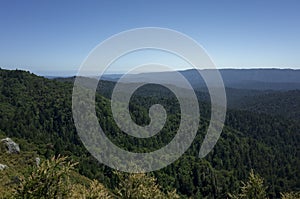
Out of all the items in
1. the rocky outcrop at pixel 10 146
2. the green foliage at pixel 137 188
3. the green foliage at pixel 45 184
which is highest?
the green foliage at pixel 45 184

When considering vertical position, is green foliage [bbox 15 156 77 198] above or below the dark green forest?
above

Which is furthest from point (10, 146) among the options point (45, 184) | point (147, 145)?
point (147, 145)

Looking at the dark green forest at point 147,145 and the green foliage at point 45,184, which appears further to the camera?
the dark green forest at point 147,145

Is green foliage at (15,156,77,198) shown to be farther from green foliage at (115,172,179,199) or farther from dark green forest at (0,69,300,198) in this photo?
dark green forest at (0,69,300,198)

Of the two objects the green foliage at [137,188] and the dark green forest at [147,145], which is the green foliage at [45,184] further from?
the dark green forest at [147,145]

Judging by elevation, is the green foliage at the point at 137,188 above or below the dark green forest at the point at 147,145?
above

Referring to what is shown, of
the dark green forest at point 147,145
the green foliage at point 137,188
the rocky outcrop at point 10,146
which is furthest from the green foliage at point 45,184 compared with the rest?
the dark green forest at point 147,145

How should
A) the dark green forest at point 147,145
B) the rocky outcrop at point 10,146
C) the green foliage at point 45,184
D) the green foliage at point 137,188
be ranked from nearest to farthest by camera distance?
the green foliage at point 45,184, the green foliage at point 137,188, the rocky outcrop at point 10,146, the dark green forest at point 147,145

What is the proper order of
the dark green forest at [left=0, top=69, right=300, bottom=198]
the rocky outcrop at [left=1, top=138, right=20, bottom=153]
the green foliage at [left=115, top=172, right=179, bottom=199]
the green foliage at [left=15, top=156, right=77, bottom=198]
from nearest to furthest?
the green foliage at [left=15, top=156, right=77, bottom=198] < the green foliage at [left=115, top=172, right=179, bottom=199] < the rocky outcrop at [left=1, top=138, right=20, bottom=153] < the dark green forest at [left=0, top=69, right=300, bottom=198]

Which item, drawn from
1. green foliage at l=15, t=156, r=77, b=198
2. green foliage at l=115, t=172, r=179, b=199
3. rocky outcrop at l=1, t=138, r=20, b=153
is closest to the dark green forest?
rocky outcrop at l=1, t=138, r=20, b=153

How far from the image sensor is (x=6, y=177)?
4462 centimetres

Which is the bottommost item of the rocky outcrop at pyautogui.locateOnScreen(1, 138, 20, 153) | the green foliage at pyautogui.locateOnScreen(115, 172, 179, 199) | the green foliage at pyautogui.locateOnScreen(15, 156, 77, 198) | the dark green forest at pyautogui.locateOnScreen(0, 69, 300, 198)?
the dark green forest at pyautogui.locateOnScreen(0, 69, 300, 198)

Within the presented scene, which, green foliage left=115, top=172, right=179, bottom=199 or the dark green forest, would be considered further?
the dark green forest

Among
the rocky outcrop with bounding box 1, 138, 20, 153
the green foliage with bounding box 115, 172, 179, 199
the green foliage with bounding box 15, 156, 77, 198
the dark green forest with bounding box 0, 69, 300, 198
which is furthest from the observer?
the dark green forest with bounding box 0, 69, 300, 198
